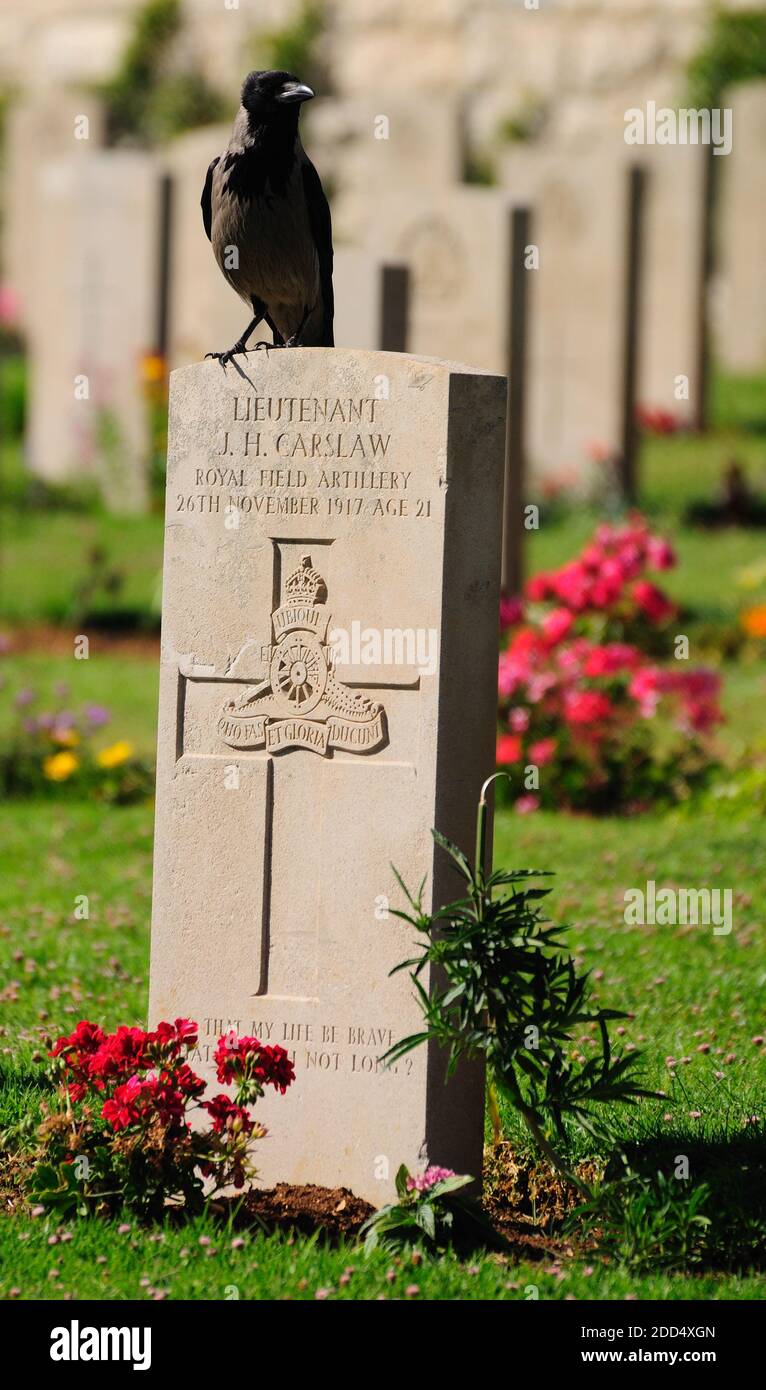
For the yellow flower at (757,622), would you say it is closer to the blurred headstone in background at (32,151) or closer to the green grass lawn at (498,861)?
the green grass lawn at (498,861)

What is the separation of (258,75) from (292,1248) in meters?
2.85

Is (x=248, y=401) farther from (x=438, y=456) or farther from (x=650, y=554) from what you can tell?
(x=650, y=554)

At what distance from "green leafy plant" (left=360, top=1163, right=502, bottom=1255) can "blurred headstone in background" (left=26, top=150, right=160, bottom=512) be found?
36.7 feet

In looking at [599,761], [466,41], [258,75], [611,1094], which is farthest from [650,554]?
[466,41]

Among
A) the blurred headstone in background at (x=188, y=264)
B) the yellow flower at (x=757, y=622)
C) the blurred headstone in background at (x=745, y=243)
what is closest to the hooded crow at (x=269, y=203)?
the yellow flower at (x=757, y=622)

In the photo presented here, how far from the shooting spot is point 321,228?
4.88 metres

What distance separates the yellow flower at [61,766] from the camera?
828 centimetres

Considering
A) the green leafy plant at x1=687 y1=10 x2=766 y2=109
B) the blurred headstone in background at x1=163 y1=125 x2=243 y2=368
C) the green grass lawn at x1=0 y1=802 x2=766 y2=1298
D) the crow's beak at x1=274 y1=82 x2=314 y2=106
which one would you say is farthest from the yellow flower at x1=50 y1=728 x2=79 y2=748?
the green leafy plant at x1=687 y1=10 x2=766 y2=109

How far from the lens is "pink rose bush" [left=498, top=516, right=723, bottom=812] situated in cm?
816

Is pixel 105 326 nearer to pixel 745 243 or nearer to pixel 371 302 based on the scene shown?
pixel 371 302

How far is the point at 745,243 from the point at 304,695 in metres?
17.6

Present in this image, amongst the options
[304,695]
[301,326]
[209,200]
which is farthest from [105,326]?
[304,695]

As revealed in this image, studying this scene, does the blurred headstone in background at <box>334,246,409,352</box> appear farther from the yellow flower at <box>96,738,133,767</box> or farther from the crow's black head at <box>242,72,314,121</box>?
the crow's black head at <box>242,72,314,121</box>

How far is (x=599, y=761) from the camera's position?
821cm
